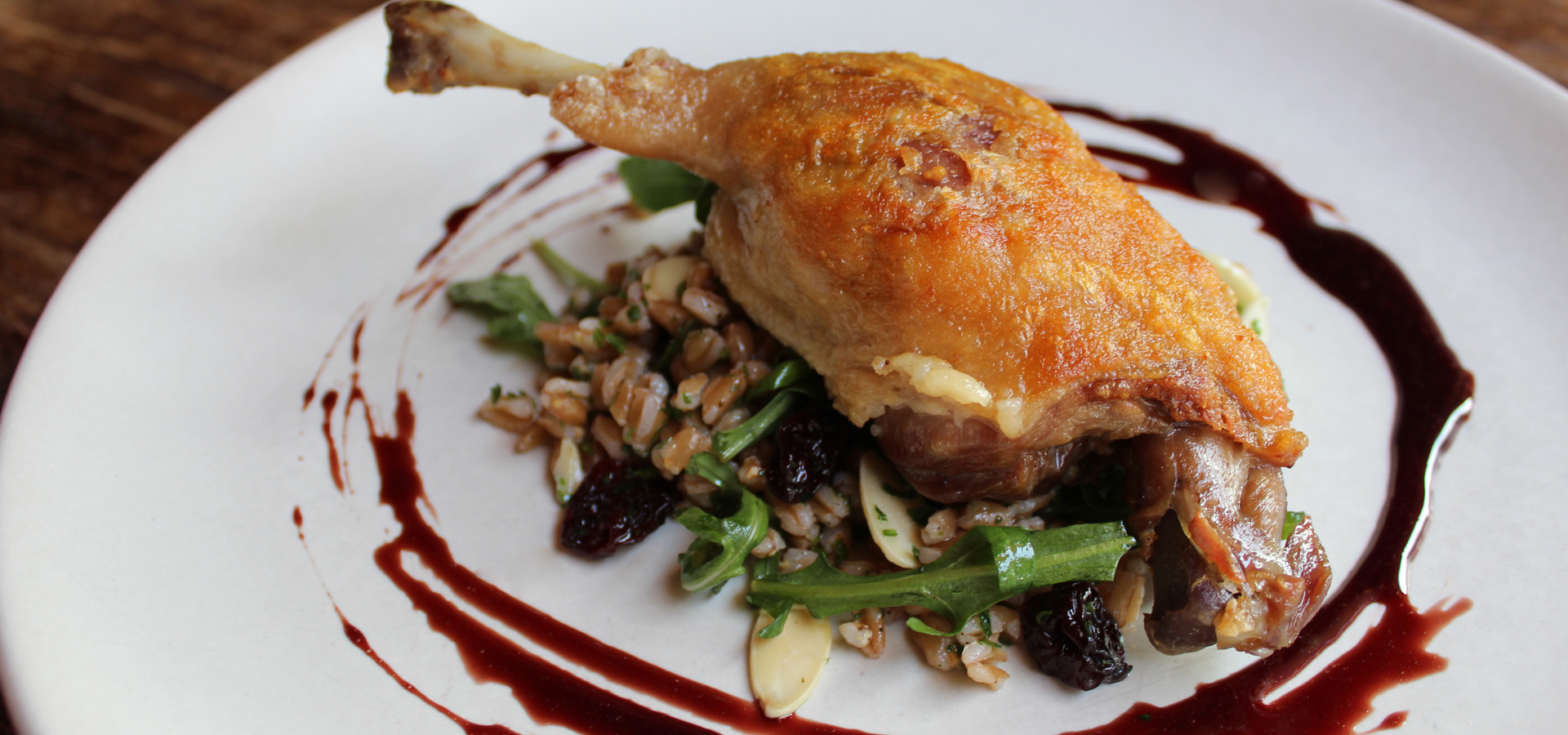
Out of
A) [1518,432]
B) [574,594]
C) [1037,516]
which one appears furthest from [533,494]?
[1518,432]

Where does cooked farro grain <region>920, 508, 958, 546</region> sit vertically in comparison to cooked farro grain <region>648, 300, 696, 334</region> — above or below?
below

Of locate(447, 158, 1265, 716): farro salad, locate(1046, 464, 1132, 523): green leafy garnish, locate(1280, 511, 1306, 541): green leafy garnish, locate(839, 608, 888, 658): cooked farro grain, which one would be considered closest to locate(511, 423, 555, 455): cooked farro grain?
locate(447, 158, 1265, 716): farro salad

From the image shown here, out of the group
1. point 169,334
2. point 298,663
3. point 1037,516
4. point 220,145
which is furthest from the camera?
point 220,145

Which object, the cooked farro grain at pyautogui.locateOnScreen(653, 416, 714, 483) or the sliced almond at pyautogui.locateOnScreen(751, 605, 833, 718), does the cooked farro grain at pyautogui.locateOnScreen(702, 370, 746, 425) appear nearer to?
the cooked farro grain at pyautogui.locateOnScreen(653, 416, 714, 483)

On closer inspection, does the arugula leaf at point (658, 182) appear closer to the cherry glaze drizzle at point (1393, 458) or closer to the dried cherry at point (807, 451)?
the dried cherry at point (807, 451)

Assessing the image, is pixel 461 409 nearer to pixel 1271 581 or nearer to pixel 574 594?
pixel 574 594

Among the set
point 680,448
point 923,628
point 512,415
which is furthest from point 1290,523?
point 512,415

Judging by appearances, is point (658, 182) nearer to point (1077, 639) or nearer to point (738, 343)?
point (738, 343)
